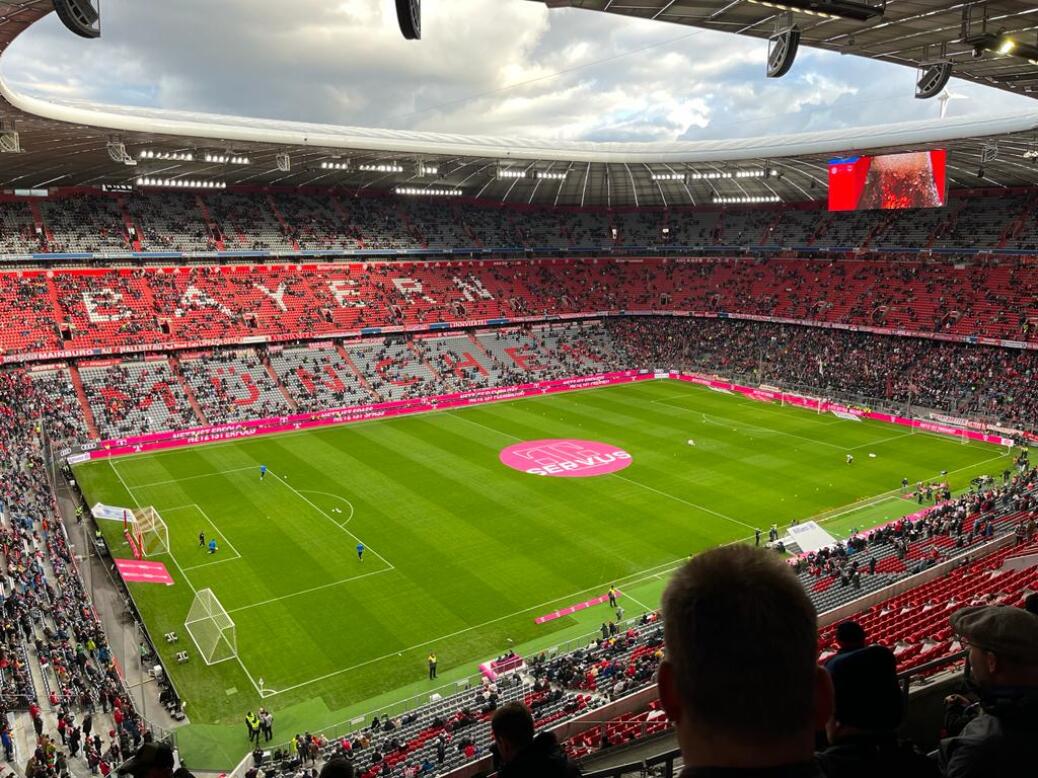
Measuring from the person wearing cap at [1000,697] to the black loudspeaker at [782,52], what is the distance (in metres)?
14.1

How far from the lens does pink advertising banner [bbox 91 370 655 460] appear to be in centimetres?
4554

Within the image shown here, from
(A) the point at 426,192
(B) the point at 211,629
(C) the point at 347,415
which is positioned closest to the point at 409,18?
(B) the point at 211,629

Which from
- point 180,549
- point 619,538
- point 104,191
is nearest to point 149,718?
point 180,549

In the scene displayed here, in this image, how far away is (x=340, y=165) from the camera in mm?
57062

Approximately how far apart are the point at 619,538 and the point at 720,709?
1232 inches

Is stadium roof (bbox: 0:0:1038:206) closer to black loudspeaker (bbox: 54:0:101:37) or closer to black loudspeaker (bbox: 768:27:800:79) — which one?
black loudspeaker (bbox: 54:0:101:37)

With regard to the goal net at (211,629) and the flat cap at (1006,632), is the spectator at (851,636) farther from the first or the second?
the goal net at (211,629)

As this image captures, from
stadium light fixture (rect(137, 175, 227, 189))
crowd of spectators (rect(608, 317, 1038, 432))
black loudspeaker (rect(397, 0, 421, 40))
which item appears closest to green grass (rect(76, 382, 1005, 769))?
crowd of spectators (rect(608, 317, 1038, 432))

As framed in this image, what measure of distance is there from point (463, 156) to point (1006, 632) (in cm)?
5506

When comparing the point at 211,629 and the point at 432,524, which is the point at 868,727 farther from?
the point at 432,524

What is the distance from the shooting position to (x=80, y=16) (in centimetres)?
1208

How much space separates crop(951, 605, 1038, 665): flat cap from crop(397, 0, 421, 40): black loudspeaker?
10632 mm

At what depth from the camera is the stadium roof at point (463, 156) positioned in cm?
4219

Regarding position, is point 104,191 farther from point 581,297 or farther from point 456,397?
point 581,297
